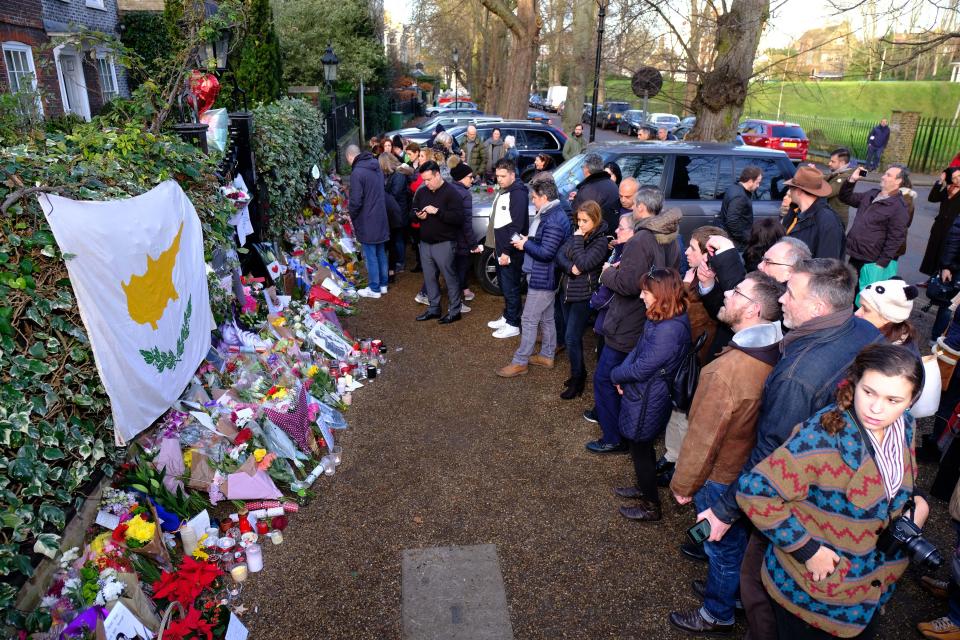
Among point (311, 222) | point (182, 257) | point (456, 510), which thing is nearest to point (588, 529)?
point (456, 510)

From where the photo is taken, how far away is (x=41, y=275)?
3045mm

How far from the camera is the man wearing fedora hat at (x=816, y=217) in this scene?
17.9ft

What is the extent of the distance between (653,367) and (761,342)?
0.83m

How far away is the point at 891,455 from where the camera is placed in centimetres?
230

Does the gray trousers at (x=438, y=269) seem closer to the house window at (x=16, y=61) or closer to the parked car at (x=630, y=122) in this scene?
the house window at (x=16, y=61)

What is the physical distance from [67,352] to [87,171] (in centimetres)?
117

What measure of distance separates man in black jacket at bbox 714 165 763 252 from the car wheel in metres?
2.82

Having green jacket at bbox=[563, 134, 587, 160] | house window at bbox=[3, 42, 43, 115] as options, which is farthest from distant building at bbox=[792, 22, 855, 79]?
house window at bbox=[3, 42, 43, 115]

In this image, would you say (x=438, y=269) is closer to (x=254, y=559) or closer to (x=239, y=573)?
(x=254, y=559)

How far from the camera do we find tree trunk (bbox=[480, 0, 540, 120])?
16500mm

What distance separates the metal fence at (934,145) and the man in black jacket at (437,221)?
68.1 feet

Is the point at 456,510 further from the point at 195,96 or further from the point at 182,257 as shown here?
the point at 195,96

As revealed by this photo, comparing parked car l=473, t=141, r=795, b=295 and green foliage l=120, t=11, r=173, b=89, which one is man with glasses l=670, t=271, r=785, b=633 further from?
green foliage l=120, t=11, r=173, b=89

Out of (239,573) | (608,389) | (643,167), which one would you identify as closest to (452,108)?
(643,167)
